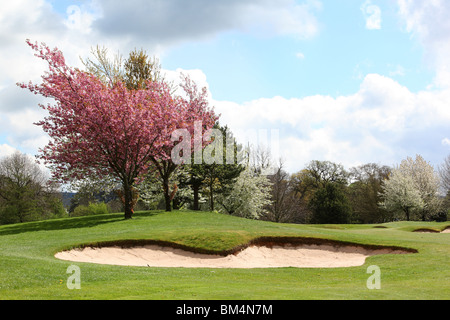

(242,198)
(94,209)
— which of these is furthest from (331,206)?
(94,209)

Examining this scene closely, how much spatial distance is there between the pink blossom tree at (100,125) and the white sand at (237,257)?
1195 centimetres

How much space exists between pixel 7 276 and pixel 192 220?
18.3m

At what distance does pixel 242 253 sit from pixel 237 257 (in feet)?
1.75

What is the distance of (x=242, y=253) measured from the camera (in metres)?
18.7

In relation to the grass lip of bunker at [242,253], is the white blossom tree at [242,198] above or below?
above

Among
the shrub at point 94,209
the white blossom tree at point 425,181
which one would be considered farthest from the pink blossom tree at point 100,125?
the white blossom tree at point 425,181

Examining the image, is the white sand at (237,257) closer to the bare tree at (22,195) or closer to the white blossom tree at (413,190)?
the bare tree at (22,195)

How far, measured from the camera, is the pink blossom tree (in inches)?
1101

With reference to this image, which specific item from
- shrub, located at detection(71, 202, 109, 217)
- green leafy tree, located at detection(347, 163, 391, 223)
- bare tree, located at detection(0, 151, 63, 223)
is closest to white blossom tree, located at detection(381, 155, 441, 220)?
green leafy tree, located at detection(347, 163, 391, 223)

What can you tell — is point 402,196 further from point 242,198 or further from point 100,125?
point 100,125

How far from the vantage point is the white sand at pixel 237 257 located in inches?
679

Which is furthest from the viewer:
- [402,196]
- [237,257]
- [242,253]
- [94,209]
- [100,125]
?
[94,209]
